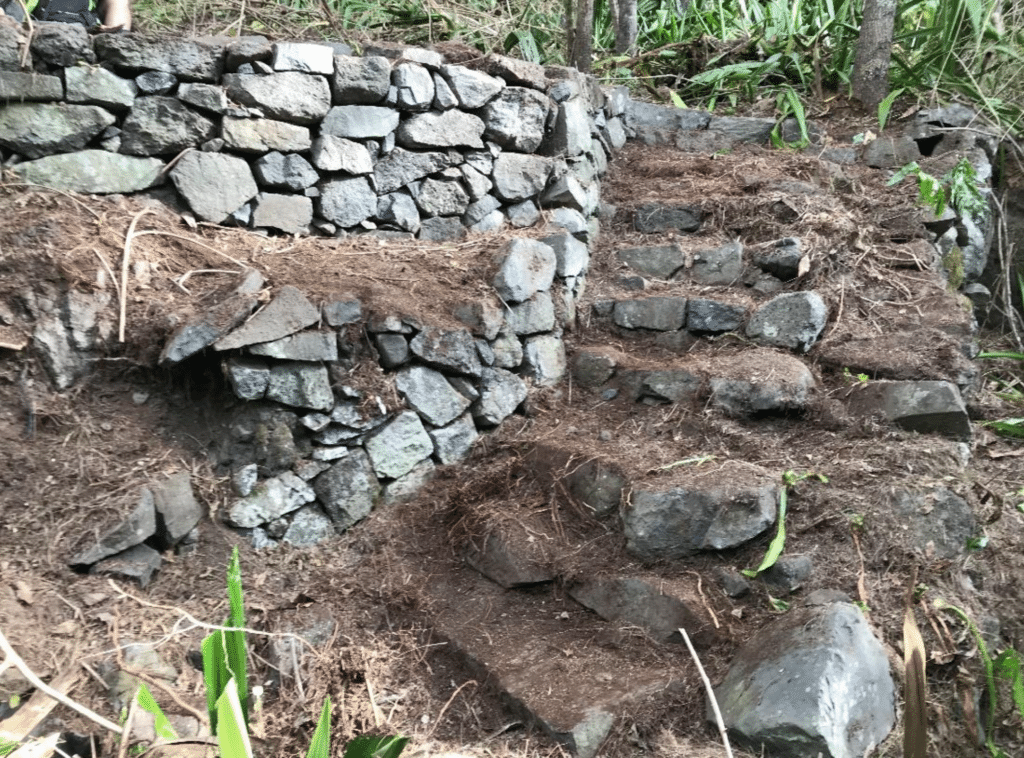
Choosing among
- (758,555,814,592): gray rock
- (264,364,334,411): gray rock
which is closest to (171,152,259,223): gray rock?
(264,364,334,411): gray rock

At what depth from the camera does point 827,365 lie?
407cm

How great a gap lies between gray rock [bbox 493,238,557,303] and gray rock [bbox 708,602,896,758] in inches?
76.1

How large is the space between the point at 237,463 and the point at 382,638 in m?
0.89

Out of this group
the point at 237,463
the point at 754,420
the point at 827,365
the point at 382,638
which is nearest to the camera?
the point at 382,638

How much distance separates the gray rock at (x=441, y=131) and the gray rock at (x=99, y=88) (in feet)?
4.03

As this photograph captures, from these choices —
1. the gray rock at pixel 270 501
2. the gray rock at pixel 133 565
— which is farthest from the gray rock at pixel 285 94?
the gray rock at pixel 133 565

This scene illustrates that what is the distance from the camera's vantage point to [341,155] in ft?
13.8

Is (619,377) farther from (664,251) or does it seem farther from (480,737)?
(480,737)

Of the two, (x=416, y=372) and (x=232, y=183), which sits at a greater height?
(x=232, y=183)

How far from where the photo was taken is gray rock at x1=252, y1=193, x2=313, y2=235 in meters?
4.07

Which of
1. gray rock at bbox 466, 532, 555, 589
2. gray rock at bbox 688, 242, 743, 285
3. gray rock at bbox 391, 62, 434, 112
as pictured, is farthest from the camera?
gray rock at bbox 688, 242, 743, 285

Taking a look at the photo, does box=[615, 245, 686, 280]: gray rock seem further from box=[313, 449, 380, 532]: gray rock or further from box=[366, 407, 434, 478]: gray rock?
box=[313, 449, 380, 532]: gray rock

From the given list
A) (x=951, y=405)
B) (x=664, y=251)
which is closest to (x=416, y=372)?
(x=664, y=251)

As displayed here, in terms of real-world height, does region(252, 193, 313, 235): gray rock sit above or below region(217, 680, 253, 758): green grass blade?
above
